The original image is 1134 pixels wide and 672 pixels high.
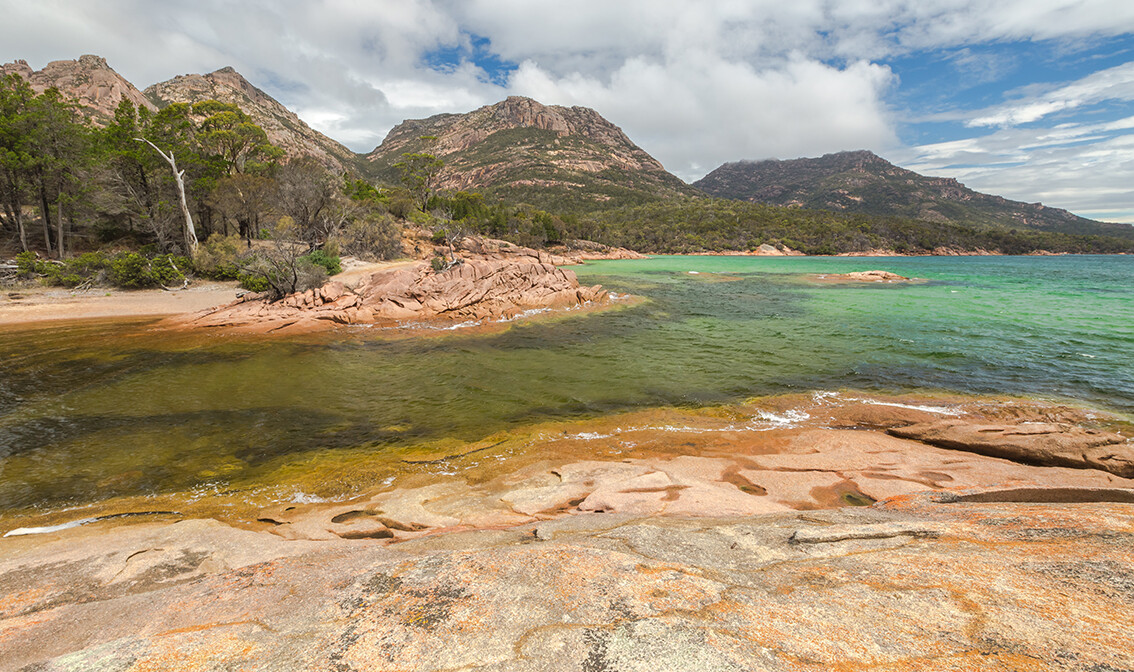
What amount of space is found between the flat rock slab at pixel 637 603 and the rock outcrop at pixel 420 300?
18101mm

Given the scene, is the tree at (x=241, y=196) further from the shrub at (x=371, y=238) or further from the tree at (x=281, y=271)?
the tree at (x=281, y=271)

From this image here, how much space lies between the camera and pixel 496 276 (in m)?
26.7

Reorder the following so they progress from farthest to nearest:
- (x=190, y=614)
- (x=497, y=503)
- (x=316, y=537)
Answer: (x=497, y=503)
(x=316, y=537)
(x=190, y=614)

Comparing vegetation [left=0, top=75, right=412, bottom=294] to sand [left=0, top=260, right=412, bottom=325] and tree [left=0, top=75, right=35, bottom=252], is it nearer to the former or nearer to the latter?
tree [left=0, top=75, right=35, bottom=252]

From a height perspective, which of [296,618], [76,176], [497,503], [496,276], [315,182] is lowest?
[497,503]

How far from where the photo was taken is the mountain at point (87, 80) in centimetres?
9450

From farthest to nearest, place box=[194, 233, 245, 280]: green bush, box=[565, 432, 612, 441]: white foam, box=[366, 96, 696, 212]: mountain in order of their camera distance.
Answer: box=[366, 96, 696, 212]: mountain
box=[194, 233, 245, 280]: green bush
box=[565, 432, 612, 441]: white foam

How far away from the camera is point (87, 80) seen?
97.6 meters

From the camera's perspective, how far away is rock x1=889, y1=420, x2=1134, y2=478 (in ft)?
23.5

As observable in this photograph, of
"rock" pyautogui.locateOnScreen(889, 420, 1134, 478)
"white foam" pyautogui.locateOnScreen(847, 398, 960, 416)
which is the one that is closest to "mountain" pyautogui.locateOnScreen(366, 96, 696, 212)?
"white foam" pyautogui.locateOnScreen(847, 398, 960, 416)

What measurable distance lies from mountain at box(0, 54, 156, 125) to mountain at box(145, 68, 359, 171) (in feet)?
19.2

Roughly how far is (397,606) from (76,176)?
40859 mm

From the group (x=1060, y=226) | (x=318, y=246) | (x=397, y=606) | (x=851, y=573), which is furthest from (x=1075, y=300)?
(x=1060, y=226)

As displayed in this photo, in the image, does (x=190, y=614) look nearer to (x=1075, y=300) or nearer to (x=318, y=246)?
(x=318, y=246)
